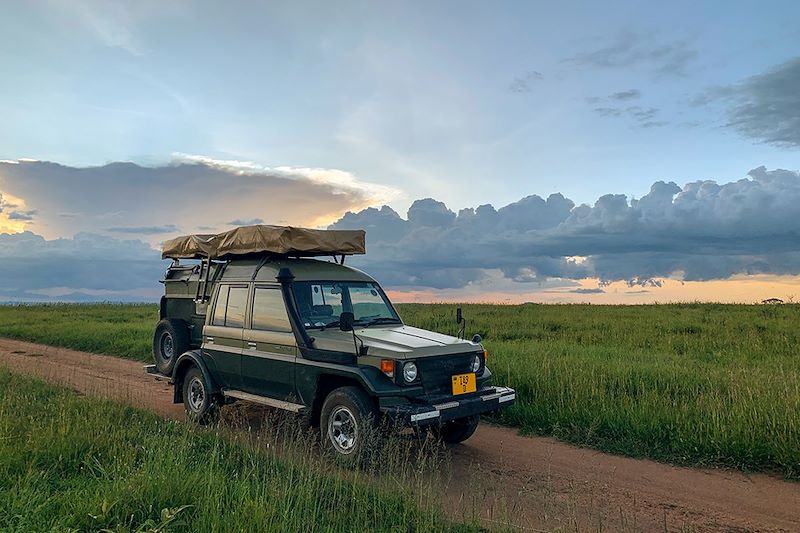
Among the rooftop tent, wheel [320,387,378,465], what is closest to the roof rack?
the rooftop tent

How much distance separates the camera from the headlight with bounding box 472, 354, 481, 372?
23.3 ft

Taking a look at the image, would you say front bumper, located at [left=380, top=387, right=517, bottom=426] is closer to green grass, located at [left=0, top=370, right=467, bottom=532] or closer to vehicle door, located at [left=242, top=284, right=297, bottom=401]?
green grass, located at [left=0, top=370, right=467, bottom=532]

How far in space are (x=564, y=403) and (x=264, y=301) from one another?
474 centimetres

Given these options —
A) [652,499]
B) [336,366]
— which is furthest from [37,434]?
[652,499]

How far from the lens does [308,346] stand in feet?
23.5

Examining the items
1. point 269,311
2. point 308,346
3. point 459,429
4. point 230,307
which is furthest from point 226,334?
point 459,429

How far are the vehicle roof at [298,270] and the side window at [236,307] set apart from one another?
0.19 m

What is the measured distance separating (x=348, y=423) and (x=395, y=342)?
1.04 m

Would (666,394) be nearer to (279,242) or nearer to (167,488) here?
(279,242)

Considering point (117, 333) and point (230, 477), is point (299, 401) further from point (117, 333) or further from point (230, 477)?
point (117, 333)

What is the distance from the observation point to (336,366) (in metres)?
6.74

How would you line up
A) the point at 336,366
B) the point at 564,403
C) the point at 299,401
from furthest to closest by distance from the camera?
the point at 564,403 < the point at 299,401 < the point at 336,366

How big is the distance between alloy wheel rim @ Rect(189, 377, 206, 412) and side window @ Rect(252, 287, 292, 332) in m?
1.69

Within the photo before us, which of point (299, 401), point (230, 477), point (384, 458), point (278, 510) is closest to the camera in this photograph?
point (278, 510)
